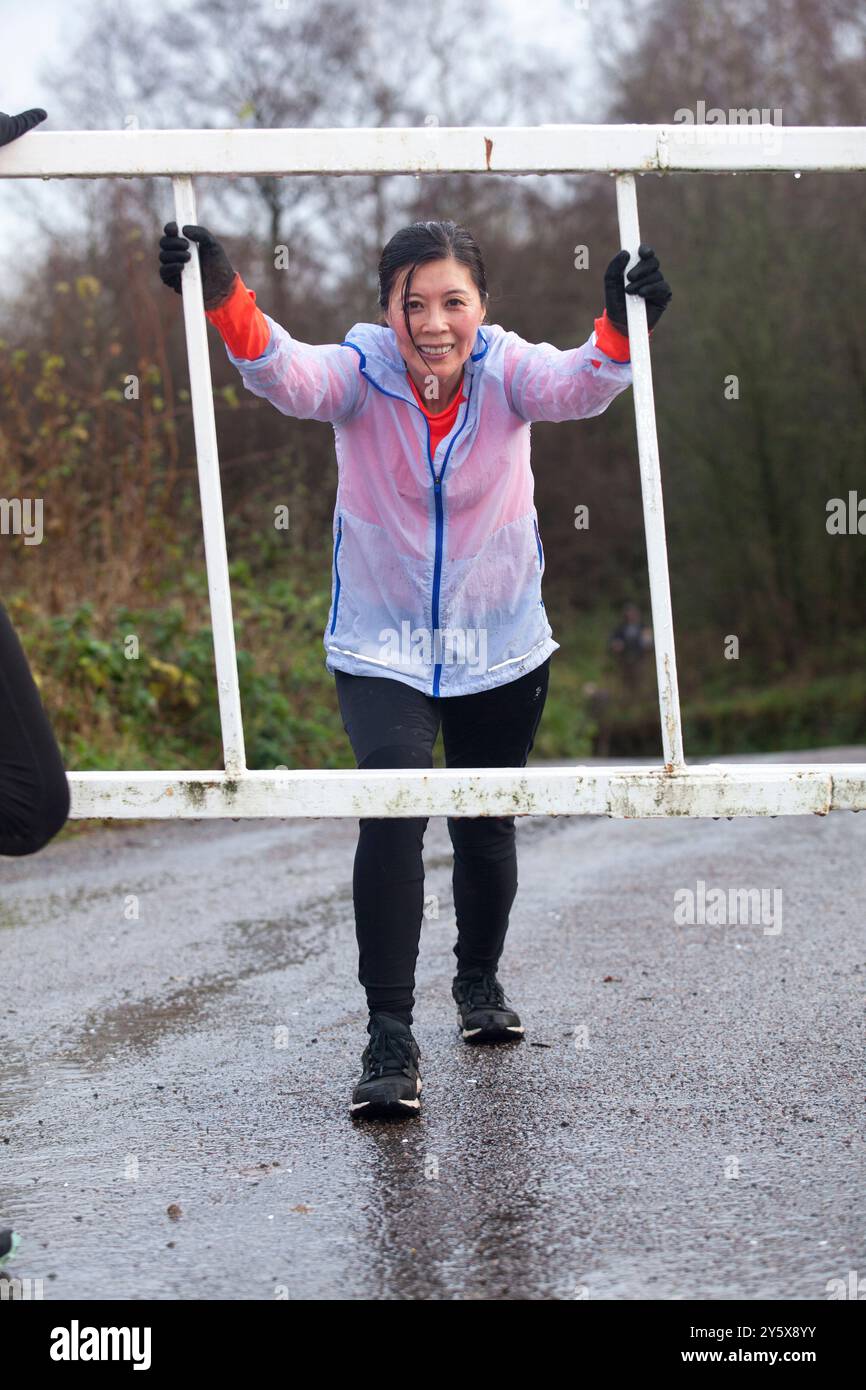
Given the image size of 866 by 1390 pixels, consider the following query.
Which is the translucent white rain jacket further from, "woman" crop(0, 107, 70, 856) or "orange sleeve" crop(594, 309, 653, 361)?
"woman" crop(0, 107, 70, 856)

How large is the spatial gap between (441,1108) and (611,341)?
172 cm

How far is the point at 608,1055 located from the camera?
12.9ft

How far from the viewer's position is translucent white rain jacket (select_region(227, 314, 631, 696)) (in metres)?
3.51

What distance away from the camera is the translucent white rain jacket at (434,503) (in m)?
3.51

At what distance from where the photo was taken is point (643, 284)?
307 cm

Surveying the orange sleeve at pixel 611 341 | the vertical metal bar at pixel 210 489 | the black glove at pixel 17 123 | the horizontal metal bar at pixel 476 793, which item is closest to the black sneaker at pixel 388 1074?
the horizontal metal bar at pixel 476 793

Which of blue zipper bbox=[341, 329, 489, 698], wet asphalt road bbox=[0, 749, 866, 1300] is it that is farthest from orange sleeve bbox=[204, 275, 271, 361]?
wet asphalt road bbox=[0, 749, 866, 1300]

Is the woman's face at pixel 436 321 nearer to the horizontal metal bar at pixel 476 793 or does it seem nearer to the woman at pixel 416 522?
the woman at pixel 416 522

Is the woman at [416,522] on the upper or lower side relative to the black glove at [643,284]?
lower

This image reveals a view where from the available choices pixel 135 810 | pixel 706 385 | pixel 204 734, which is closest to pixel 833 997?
pixel 135 810

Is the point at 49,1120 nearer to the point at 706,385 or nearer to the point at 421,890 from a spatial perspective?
the point at 421,890

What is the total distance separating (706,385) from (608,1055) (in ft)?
70.3

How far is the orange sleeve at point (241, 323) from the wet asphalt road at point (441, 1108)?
165 cm

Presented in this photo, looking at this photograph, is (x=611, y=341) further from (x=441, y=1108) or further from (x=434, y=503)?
(x=441, y=1108)
